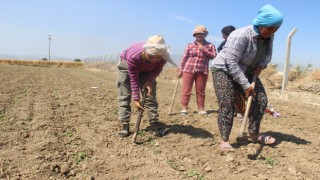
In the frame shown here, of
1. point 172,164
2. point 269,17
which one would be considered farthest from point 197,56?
point 172,164

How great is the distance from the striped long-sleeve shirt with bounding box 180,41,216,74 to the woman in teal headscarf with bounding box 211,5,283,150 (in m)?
2.05

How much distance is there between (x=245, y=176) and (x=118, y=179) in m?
1.20

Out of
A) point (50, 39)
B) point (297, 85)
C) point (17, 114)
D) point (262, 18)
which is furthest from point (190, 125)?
point (50, 39)

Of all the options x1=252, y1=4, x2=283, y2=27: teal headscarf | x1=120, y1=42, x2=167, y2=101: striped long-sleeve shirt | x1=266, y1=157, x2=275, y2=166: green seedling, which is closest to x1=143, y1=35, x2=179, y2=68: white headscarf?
x1=120, y1=42, x2=167, y2=101: striped long-sleeve shirt

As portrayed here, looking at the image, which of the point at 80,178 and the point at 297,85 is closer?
the point at 80,178

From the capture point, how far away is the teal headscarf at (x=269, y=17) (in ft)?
12.4

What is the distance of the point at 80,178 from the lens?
3545 mm

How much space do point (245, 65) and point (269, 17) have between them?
0.65 metres

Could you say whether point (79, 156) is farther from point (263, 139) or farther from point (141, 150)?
point (263, 139)

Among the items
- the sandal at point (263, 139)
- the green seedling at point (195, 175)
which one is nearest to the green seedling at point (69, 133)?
the green seedling at point (195, 175)

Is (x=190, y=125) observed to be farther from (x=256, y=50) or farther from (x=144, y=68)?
(x=256, y=50)

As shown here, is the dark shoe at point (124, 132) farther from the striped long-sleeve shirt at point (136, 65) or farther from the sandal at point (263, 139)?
the sandal at point (263, 139)

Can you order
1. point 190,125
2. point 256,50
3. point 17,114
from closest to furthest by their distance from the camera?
point 256,50, point 190,125, point 17,114

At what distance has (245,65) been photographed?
423cm
